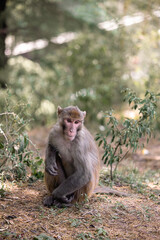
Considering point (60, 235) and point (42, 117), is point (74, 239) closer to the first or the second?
point (60, 235)

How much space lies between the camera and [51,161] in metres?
4.74

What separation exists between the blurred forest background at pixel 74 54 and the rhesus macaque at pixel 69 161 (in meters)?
5.31

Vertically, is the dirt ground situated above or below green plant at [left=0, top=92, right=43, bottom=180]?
below

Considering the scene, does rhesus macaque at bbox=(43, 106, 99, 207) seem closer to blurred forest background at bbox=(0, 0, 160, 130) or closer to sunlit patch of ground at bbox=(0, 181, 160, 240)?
sunlit patch of ground at bbox=(0, 181, 160, 240)

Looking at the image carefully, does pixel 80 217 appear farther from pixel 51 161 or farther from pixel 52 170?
pixel 51 161

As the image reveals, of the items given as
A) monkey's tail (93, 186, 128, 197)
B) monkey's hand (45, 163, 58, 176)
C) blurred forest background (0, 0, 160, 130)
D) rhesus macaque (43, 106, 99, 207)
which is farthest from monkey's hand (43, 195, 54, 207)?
blurred forest background (0, 0, 160, 130)

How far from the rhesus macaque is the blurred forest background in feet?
17.4

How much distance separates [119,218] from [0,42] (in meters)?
7.15

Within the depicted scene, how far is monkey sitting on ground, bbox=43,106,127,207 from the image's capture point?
15.0ft

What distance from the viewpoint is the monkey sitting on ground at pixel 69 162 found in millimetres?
4559

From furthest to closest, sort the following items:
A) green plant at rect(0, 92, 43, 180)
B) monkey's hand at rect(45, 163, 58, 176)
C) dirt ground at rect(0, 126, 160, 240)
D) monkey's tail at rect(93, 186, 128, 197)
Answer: monkey's tail at rect(93, 186, 128, 197), green plant at rect(0, 92, 43, 180), monkey's hand at rect(45, 163, 58, 176), dirt ground at rect(0, 126, 160, 240)

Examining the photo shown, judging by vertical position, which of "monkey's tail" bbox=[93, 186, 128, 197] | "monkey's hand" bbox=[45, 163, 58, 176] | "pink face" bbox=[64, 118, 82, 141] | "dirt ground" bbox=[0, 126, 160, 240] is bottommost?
"dirt ground" bbox=[0, 126, 160, 240]

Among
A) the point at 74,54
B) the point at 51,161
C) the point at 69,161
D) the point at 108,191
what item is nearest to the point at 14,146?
the point at 51,161

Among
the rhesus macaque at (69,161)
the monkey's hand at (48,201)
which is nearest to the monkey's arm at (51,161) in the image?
the rhesus macaque at (69,161)
